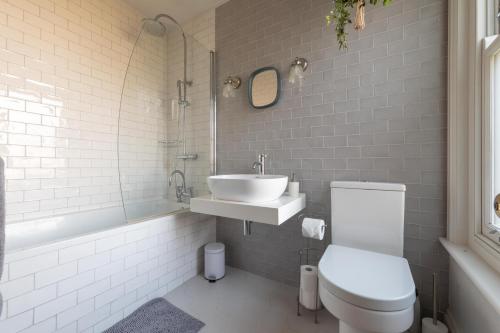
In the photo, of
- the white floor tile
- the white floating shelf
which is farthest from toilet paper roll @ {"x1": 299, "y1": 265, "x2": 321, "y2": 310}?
the white floating shelf

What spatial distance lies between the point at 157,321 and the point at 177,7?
110 inches

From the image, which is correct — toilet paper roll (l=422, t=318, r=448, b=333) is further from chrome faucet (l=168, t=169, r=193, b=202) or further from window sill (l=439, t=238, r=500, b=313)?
chrome faucet (l=168, t=169, r=193, b=202)

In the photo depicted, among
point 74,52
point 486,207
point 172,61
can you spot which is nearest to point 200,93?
point 172,61

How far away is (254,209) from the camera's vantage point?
1332mm

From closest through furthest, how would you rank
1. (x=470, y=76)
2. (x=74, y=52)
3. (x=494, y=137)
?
(x=494, y=137), (x=470, y=76), (x=74, y=52)

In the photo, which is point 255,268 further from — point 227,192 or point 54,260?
point 54,260

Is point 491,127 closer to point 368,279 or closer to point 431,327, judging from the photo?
point 368,279

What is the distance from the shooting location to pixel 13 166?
163cm

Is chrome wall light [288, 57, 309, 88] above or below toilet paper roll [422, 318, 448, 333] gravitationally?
above

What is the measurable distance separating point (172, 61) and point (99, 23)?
2.49 feet

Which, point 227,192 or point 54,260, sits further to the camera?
point 227,192

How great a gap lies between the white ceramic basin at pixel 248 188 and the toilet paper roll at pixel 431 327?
3.65 feet

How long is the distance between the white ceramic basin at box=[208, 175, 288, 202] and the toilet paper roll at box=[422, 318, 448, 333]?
3.65 feet

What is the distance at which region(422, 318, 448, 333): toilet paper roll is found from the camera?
118 centimetres
